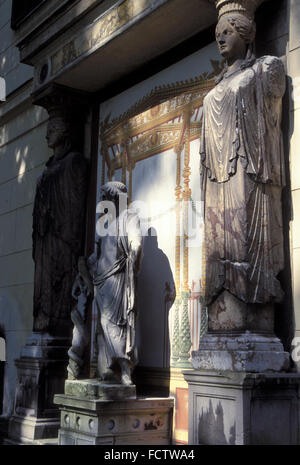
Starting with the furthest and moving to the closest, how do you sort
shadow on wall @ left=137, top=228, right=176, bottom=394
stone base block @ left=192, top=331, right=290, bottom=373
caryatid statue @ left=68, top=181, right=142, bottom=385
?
shadow on wall @ left=137, top=228, right=176, bottom=394 < caryatid statue @ left=68, top=181, right=142, bottom=385 < stone base block @ left=192, top=331, right=290, bottom=373

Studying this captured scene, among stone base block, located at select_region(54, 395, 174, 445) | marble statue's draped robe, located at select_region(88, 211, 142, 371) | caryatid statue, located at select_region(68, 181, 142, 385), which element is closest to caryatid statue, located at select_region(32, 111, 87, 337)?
caryatid statue, located at select_region(68, 181, 142, 385)

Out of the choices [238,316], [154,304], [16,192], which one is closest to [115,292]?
[154,304]

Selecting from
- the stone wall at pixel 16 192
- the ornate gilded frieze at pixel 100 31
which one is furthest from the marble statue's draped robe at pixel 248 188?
the stone wall at pixel 16 192

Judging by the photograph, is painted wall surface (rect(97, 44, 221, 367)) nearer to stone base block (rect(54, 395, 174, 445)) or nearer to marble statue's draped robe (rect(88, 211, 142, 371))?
marble statue's draped robe (rect(88, 211, 142, 371))

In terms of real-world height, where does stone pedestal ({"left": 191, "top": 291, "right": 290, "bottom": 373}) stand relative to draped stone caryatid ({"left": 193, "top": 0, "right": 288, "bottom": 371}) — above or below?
below

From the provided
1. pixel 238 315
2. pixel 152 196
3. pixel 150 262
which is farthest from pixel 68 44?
pixel 238 315

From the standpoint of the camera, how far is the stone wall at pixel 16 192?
30.7 feet

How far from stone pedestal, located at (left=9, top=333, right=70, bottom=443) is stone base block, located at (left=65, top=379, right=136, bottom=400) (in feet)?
5.12

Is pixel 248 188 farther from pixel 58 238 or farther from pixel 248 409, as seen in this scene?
pixel 58 238

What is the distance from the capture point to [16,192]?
396 inches

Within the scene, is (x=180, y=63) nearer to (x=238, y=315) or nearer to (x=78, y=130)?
(x=78, y=130)

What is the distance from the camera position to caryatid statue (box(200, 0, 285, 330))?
4820 mm

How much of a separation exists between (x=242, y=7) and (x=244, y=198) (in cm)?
171

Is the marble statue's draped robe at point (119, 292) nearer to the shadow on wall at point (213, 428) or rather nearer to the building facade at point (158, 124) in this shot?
the building facade at point (158, 124)
